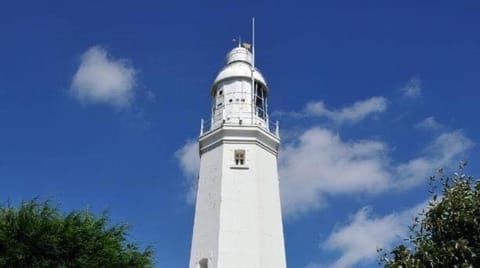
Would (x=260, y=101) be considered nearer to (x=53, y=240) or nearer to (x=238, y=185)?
(x=238, y=185)

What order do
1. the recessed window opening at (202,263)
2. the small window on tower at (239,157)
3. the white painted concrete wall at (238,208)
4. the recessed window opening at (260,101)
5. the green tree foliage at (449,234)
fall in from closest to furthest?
1. the green tree foliage at (449,234)
2. the white painted concrete wall at (238,208)
3. the recessed window opening at (202,263)
4. the small window on tower at (239,157)
5. the recessed window opening at (260,101)

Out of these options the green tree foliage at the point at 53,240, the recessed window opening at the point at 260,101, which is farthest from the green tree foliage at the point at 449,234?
the recessed window opening at the point at 260,101

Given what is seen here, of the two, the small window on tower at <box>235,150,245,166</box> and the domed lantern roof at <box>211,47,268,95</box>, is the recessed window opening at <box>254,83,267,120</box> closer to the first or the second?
the domed lantern roof at <box>211,47,268,95</box>

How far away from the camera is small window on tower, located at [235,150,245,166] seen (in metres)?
32.1

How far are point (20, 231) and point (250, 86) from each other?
58.9ft

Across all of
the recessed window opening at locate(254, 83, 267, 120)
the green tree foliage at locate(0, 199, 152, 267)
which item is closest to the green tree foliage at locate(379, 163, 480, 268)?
the green tree foliage at locate(0, 199, 152, 267)

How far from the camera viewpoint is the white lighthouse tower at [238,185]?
29.8 meters

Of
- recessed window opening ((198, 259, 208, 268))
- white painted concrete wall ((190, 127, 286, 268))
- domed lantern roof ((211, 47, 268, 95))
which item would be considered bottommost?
recessed window opening ((198, 259, 208, 268))

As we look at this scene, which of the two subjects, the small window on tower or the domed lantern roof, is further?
the domed lantern roof

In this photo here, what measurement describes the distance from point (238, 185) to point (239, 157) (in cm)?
179

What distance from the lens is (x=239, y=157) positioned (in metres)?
32.3

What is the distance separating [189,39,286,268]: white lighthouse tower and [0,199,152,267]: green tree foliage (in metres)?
8.49

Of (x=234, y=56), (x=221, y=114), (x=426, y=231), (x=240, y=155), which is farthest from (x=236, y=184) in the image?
(x=426, y=231)

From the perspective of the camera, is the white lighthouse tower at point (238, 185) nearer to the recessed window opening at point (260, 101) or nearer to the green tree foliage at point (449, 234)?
the recessed window opening at point (260, 101)
